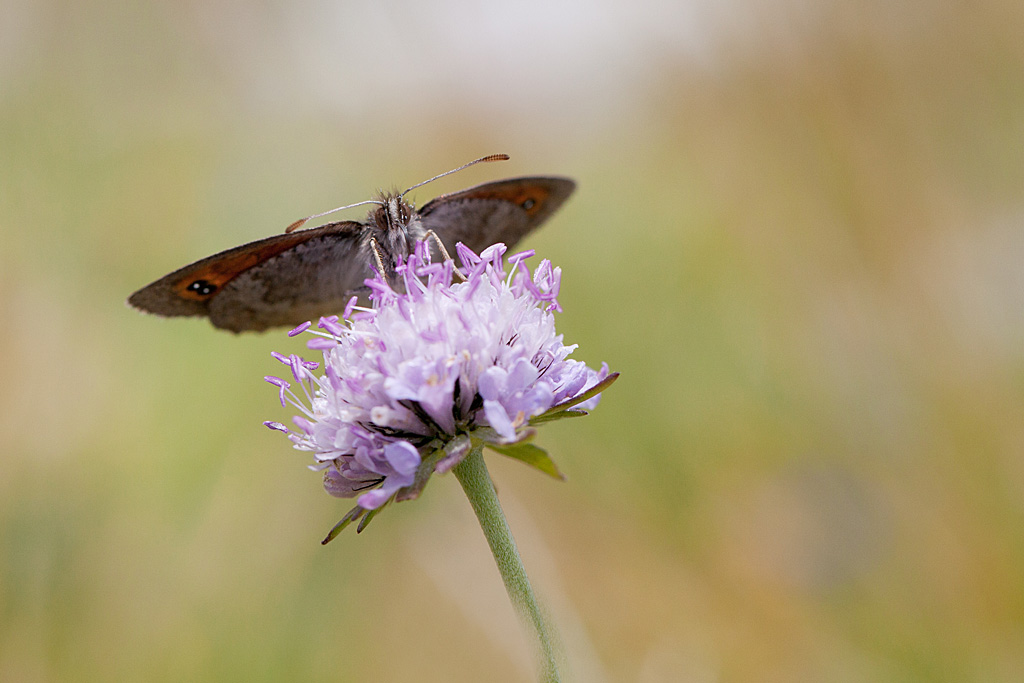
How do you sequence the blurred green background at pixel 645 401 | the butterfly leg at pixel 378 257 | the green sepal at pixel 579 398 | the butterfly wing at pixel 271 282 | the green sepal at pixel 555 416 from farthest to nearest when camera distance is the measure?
the blurred green background at pixel 645 401, the butterfly wing at pixel 271 282, the butterfly leg at pixel 378 257, the green sepal at pixel 555 416, the green sepal at pixel 579 398

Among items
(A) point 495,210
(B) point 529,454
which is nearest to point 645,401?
(A) point 495,210

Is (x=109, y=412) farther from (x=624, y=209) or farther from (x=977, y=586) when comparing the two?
(x=977, y=586)

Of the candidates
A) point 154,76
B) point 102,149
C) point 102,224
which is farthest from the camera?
point 154,76

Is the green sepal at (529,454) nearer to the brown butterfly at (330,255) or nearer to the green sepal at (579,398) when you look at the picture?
the green sepal at (579,398)

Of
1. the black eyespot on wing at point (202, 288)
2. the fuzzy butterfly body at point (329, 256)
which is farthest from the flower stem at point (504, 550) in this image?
the black eyespot on wing at point (202, 288)

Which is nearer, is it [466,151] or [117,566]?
[117,566]

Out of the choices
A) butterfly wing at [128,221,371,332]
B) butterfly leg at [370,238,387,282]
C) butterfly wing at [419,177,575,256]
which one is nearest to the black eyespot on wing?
butterfly wing at [128,221,371,332]

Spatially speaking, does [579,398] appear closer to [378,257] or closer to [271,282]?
[378,257]

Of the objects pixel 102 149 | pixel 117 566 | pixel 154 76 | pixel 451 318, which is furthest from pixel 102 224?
pixel 451 318

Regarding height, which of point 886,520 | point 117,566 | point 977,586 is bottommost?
point 977,586
